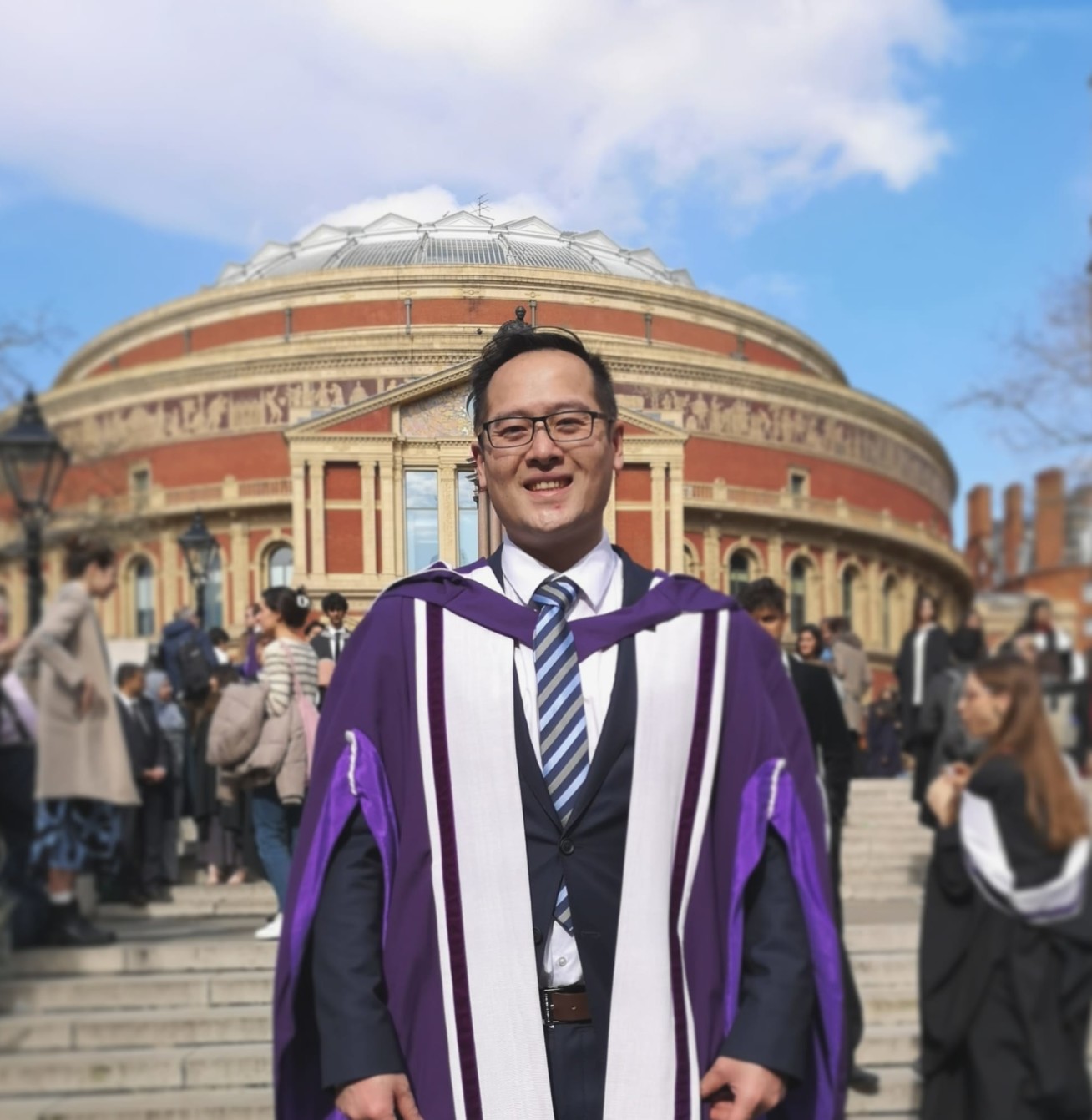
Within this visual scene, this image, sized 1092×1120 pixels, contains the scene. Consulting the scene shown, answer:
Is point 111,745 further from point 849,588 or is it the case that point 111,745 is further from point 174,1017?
point 849,588

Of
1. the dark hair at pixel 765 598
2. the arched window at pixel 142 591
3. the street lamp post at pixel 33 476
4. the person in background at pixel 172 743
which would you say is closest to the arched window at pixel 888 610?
the person in background at pixel 172 743

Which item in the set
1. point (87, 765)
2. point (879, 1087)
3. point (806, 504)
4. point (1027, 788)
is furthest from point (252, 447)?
point (806, 504)

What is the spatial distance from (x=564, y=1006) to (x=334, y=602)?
143 cm

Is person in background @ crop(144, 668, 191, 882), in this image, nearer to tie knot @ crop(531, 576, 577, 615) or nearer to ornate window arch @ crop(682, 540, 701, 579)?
ornate window arch @ crop(682, 540, 701, 579)

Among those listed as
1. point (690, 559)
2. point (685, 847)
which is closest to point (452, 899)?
point (685, 847)

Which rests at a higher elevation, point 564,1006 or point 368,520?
point 368,520

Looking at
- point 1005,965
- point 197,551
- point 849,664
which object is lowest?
point 1005,965

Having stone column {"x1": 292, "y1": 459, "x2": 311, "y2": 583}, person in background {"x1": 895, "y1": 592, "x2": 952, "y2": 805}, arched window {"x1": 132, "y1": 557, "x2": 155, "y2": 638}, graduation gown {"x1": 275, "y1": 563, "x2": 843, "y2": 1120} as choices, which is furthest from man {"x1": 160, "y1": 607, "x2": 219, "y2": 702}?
graduation gown {"x1": 275, "y1": 563, "x2": 843, "y2": 1120}

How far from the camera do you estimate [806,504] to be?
874 inches

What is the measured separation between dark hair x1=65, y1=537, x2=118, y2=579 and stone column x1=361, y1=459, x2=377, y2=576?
73cm

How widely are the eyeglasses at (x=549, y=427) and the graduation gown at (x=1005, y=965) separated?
1459mm

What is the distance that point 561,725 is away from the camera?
2791 millimetres

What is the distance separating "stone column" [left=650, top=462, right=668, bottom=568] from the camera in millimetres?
3820

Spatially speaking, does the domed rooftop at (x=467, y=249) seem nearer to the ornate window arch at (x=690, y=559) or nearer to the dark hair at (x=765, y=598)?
the ornate window arch at (x=690, y=559)
